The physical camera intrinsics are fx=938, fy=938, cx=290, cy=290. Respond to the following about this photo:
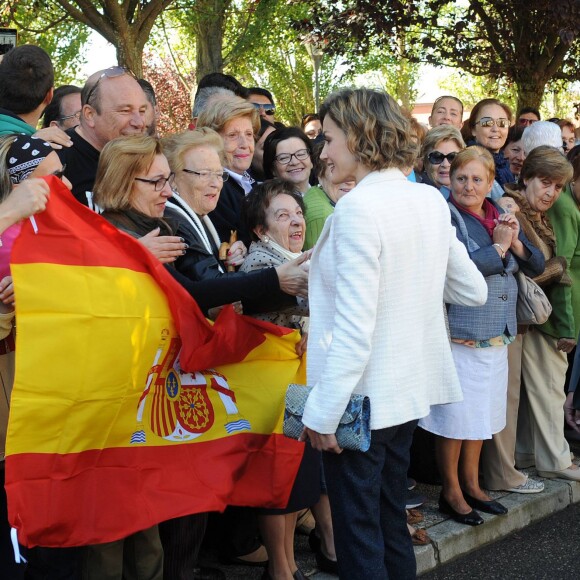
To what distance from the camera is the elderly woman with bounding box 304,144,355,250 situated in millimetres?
5062

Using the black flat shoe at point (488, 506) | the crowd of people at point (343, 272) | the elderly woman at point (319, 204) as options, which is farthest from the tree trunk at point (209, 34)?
the black flat shoe at point (488, 506)

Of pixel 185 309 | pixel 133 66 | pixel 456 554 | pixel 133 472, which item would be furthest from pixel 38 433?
pixel 133 66

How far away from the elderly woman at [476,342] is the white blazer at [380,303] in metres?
1.80

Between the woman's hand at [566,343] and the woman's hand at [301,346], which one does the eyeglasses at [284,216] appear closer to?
the woman's hand at [301,346]

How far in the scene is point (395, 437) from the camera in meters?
3.62

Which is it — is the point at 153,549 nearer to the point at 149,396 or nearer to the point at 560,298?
the point at 149,396

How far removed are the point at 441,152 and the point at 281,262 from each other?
7.01 ft

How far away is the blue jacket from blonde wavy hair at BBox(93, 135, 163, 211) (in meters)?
2.16

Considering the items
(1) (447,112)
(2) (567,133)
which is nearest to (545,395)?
(1) (447,112)

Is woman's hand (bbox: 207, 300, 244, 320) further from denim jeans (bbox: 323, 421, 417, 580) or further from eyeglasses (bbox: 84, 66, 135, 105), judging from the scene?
eyeglasses (bbox: 84, 66, 135, 105)

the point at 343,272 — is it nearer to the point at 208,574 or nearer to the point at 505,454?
the point at 208,574

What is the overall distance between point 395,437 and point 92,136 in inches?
91.9

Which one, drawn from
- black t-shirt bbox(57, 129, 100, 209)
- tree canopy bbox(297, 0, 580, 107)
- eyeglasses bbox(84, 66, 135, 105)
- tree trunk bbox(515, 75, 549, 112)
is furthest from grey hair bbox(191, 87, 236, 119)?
tree trunk bbox(515, 75, 549, 112)

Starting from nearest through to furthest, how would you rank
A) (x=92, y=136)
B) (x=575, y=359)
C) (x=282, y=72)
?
1. (x=92, y=136)
2. (x=575, y=359)
3. (x=282, y=72)
